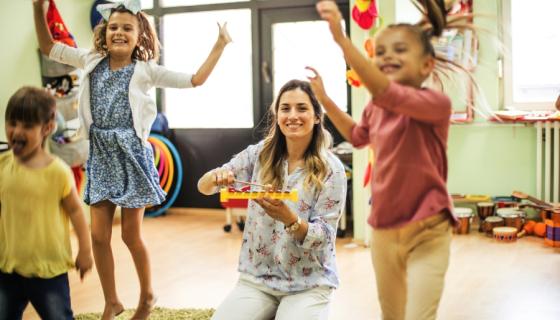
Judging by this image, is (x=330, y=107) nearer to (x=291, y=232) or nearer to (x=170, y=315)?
(x=291, y=232)

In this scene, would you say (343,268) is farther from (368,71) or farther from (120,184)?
(368,71)

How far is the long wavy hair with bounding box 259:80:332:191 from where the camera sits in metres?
2.23

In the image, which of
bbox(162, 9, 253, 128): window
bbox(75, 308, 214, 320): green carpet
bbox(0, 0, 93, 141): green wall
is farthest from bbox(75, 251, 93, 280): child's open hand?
bbox(162, 9, 253, 128): window

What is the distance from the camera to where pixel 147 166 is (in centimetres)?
264

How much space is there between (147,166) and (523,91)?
3.67m

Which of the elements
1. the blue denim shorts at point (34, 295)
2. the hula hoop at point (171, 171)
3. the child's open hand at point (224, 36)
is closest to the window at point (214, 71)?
the hula hoop at point (171, 171)

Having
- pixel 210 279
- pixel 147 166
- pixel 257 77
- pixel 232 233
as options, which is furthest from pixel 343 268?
pixel 257 77

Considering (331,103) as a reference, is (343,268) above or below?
below

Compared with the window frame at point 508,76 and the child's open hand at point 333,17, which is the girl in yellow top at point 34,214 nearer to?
the child's open hand at point 333,17

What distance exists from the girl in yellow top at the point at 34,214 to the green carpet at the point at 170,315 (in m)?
1.19

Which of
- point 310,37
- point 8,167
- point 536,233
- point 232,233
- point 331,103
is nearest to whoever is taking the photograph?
point 331,103

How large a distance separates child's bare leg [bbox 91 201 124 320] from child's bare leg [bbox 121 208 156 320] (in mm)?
65

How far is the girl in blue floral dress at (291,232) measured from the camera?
216cm

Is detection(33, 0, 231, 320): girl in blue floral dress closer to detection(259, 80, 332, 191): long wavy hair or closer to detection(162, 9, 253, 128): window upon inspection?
detection(259, 80, 332, 191): long wavy hair
